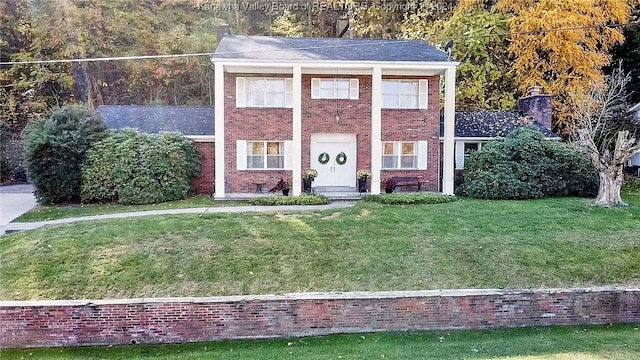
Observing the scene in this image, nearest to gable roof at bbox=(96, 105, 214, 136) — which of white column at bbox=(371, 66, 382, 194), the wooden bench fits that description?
white column at bbox=(371, 66, 382, 194)

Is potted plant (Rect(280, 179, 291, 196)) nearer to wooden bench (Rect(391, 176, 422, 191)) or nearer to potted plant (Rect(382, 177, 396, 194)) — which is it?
potted plant (Rect(382, 177, 396, 194))

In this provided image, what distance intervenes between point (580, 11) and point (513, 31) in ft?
9.70

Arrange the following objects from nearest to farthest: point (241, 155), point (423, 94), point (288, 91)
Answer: point (241, 155), point (288, 91), point (423, 94)

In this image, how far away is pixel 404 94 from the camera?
17938 mm

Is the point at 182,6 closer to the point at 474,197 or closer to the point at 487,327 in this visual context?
the point at 474,197

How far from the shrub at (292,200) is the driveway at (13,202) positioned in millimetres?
7440

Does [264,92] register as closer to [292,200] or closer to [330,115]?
[330,115]

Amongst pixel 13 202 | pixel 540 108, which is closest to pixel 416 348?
pixel 13 202

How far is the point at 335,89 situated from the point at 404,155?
12.8 ft

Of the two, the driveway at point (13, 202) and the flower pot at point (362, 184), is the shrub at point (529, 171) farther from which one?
the driveway at point (13, 202)

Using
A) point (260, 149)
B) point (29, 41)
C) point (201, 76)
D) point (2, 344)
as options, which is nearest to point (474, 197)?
point (260, 149)

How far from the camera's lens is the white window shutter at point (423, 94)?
1788cm

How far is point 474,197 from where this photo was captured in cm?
1605

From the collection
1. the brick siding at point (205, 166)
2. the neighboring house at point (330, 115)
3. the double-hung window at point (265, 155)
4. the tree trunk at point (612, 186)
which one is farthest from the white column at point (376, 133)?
the tree trunk at point (612, 186)
